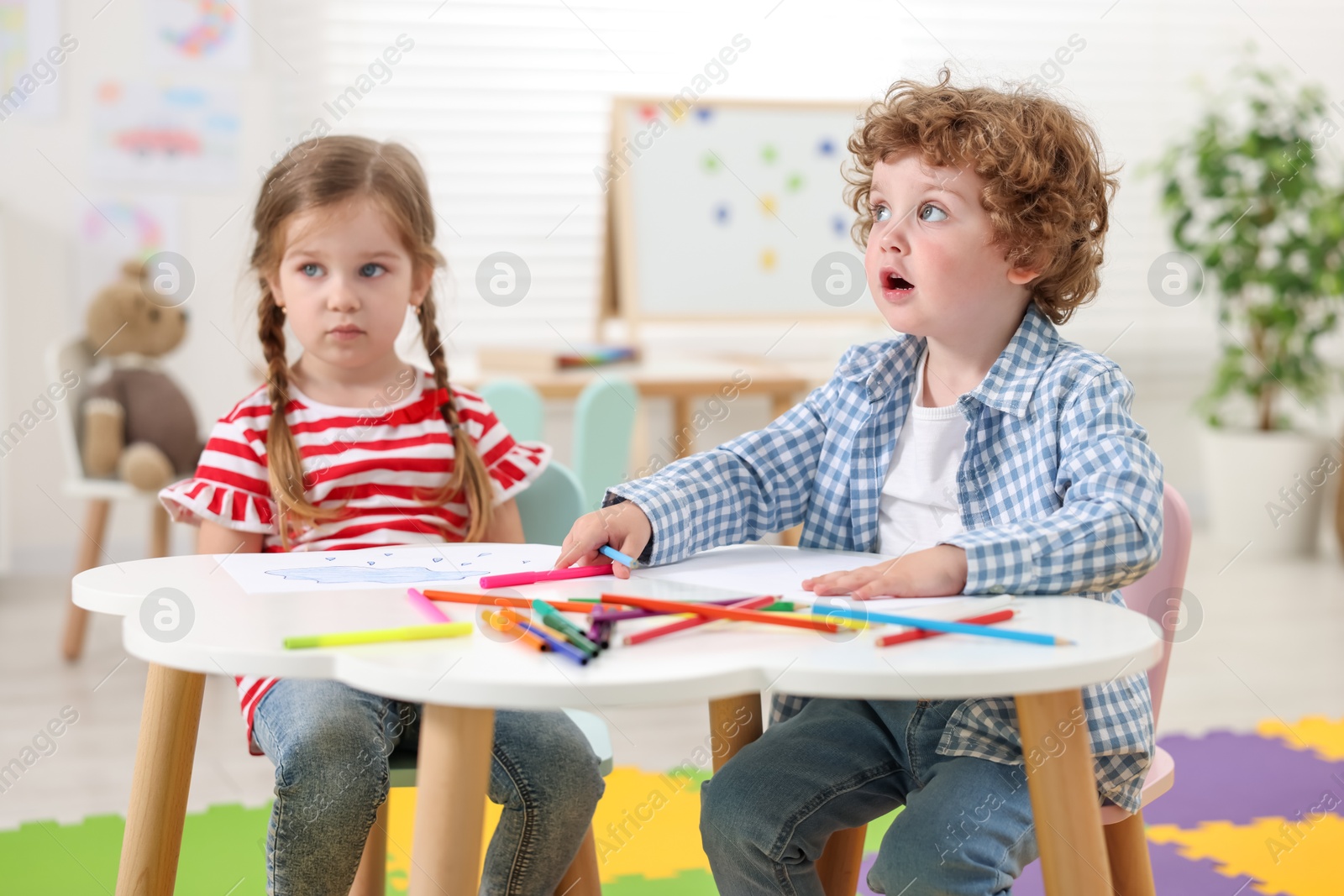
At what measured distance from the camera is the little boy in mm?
951

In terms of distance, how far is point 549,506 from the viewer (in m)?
1.37

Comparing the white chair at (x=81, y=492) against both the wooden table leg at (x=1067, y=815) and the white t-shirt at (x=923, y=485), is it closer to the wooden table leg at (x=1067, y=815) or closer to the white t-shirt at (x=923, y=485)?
the white t-shirt at (x=923, y=485)

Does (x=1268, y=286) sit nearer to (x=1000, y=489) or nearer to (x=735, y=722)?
(x=1000, y=489)

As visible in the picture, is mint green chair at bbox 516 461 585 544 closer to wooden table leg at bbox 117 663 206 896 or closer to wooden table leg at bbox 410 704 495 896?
wooden table leg at bbox 117 663 206 896

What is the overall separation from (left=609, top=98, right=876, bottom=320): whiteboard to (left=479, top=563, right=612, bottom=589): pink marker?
89.2 inches

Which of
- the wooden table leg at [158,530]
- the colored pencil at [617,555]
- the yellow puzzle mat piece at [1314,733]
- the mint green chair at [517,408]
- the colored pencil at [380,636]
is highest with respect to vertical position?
the mint green chair at [517,408]

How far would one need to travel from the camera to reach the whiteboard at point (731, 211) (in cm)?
329

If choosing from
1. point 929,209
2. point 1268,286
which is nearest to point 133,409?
point 929,209

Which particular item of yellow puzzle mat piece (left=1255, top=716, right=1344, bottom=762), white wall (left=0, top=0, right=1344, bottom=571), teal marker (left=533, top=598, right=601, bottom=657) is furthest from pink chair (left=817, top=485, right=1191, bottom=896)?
white wall (left=0, top=0, right=1344, bottom=571)

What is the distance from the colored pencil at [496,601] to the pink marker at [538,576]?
1.4 inches

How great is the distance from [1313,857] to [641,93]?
8.81 ft

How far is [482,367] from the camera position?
2641 mm

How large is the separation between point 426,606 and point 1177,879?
3.86 feet

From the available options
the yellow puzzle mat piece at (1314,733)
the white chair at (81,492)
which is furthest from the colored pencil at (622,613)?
the white chair at (81,492)
